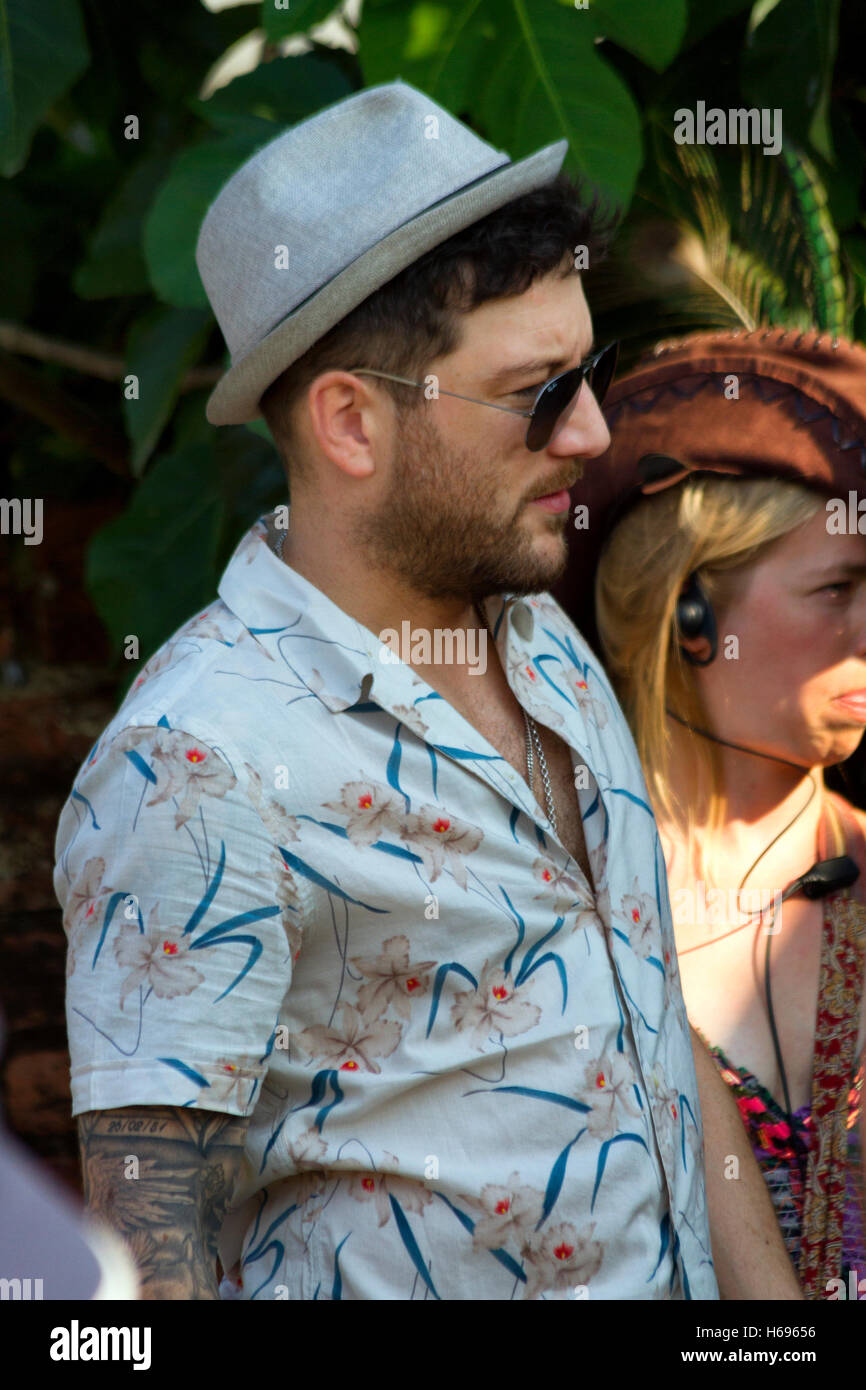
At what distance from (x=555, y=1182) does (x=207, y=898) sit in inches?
18.4

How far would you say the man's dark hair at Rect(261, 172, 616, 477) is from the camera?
59.8 inches

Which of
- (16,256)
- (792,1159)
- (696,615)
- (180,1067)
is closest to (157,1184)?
(180,1067)

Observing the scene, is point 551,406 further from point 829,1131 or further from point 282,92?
point 282,92

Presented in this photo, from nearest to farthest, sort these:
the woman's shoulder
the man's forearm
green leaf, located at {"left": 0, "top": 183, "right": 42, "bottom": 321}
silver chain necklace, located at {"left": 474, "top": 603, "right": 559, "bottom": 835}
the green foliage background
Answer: silver chain necklace, located at {"left": 474, "top": 603, "right": 559, "bottom": 835}
the man's forearm
the woman's shoulder
the green foliage background
green leaf, located at {"left": 0, "top": 183, "right": 42, "bottom": 321}

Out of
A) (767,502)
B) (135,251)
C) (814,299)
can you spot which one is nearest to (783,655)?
(767,502)

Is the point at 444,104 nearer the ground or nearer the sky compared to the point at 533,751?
nearer the sky

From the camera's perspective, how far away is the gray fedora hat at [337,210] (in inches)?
59.1

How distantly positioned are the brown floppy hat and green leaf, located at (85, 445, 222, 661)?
849 millimetres

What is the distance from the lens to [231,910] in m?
1.28

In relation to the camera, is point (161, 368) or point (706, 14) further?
point (161, 368)

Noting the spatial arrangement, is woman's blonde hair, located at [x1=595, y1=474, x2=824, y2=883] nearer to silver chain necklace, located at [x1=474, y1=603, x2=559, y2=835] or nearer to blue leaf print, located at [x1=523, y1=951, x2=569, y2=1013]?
silver chain necklace, located at [x1=474, y1=603, x2=559, y2=835]

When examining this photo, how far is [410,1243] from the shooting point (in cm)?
137

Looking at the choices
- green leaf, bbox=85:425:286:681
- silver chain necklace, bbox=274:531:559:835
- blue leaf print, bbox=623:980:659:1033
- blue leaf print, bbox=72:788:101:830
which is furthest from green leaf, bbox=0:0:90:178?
blue leaf print, bbox=623:980:659:1033
